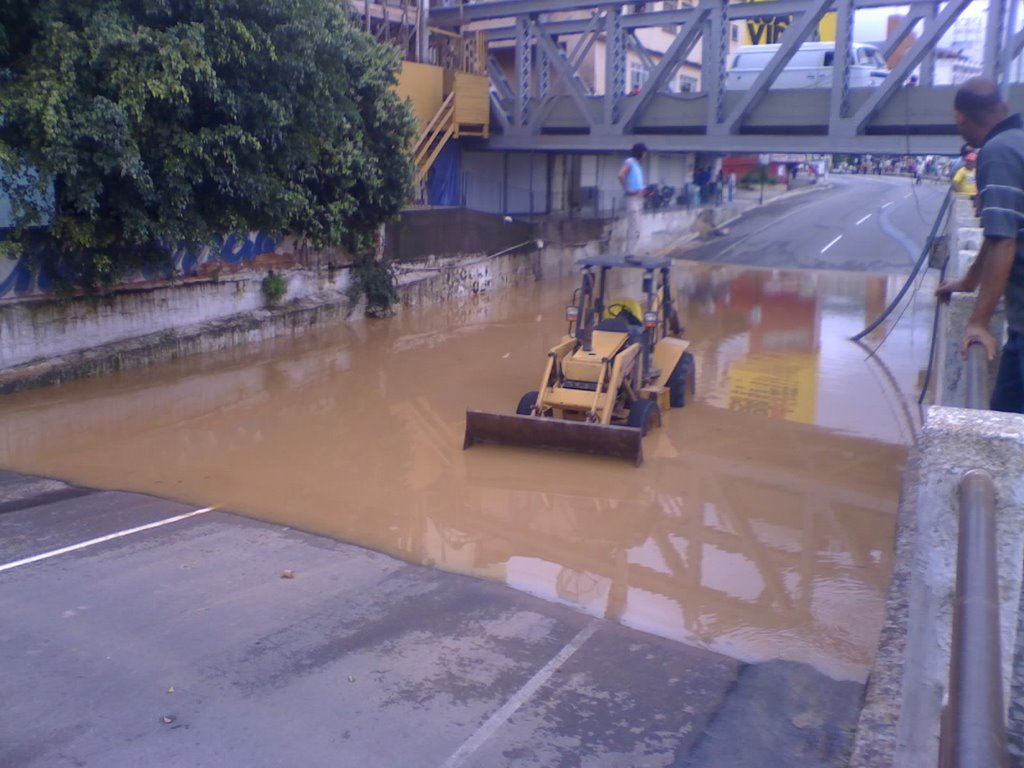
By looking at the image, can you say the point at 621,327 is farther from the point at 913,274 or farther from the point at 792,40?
the point at 792,40

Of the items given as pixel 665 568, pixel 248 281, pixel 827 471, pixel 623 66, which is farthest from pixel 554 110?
pixel 665 568

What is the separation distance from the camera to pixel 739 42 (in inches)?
2137

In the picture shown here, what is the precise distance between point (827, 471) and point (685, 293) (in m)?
15.8

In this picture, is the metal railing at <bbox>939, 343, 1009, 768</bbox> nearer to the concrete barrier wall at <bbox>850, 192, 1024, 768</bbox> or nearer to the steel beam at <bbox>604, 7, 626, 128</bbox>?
the concrete barrier wall at <bbox>850, 192, 1024, 768</bbox>

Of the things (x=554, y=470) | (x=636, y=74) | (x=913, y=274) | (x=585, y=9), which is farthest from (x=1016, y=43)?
(x=636, y=74)

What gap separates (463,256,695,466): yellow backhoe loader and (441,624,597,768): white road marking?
4.28 meters

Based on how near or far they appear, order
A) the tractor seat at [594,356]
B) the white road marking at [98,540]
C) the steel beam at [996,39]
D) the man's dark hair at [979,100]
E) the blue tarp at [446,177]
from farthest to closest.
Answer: the blue tarp at [446,177] < the steel beam at [996,39] < the tractor seat at [594,356] < the white road marking at [98,540] < the man's dark hair at [979,100]

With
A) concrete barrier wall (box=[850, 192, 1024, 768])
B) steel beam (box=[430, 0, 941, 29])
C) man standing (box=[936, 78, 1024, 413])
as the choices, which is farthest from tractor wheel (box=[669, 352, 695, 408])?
steel beam (box=[430, 0, 941, 29])

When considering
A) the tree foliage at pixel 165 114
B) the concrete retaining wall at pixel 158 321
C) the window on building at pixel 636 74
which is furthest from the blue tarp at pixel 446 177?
the window on building at pixel 636 74

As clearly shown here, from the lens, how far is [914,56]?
1978cm

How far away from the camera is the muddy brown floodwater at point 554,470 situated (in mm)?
8016

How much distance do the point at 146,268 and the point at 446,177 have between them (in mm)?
15337

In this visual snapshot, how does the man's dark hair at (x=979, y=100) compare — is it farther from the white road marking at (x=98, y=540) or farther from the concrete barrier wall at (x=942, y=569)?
the white road marking at (x=98, y=540)

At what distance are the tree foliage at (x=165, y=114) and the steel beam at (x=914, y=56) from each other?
10758 millimetres
